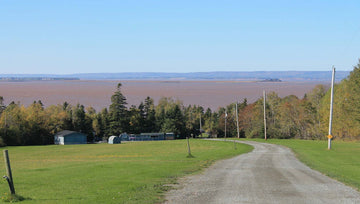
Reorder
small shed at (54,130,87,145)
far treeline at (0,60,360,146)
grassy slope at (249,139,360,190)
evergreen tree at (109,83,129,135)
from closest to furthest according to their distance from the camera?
grassy slope at (249,139,360,190) < far treeline at (0,60,360,146) < small shed at (54,130,87,145) < evergreen tree at (109,83,129,135)

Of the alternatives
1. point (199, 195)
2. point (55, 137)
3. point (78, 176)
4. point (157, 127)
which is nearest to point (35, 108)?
point (55, 137)

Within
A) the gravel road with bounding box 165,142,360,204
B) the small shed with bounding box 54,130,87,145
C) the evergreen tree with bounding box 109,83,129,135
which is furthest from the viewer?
the evergreen tree with bounding box 109,83,129,135

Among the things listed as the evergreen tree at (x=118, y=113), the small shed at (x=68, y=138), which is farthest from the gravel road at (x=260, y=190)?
the evergreen tree at (x=118, y=113)

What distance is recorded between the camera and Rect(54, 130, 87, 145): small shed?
115 m

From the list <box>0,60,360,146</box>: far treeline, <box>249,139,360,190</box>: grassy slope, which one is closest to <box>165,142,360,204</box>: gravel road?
<box>249,139,360,190</box>: grassy slope

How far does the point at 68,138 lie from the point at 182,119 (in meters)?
42.9

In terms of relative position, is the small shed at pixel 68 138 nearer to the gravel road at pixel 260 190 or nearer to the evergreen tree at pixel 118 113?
the evergreen tree at pixel 118 113

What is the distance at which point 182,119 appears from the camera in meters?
145

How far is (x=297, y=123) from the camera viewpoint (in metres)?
107

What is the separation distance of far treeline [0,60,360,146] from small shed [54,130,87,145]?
5234 millimetres

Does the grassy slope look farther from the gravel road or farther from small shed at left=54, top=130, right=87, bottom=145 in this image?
small shed at left=54, top=130, right=87, bottom=145

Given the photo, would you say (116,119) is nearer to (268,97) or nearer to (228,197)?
(268,97)

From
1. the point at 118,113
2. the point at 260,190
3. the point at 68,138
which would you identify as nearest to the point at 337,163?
the point at 260,190

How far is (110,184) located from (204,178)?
16.0 feet
